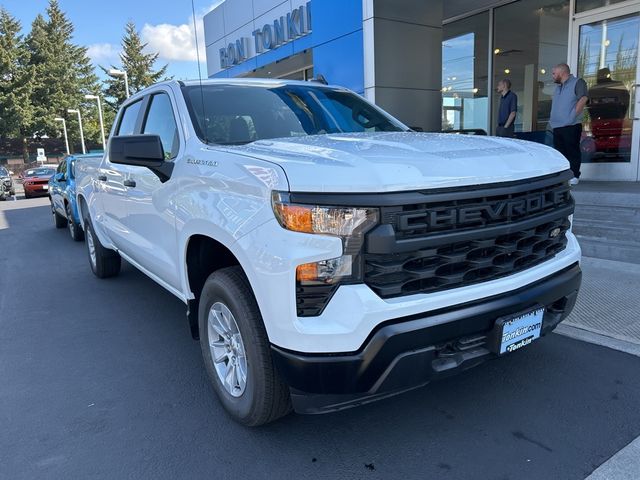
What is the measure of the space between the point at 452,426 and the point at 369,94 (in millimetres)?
7790

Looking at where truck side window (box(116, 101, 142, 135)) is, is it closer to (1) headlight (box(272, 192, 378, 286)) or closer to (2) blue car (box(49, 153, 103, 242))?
(1) headlight (box(272, 192, 378, 286))

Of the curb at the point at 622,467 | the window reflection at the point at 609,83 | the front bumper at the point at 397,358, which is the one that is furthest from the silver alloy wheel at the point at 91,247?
the window reflection at the point at 609,83

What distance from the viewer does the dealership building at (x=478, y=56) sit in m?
7.97

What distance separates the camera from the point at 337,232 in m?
2.07

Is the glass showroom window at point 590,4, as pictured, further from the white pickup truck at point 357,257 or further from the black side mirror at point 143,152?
the black side mirror at point 143,152

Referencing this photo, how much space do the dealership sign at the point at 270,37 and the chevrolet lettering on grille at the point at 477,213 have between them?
→ 10.3 m

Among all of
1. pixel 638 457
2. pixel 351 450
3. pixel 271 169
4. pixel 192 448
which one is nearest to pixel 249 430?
pixel 192 448

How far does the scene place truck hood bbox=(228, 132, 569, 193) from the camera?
2.08m

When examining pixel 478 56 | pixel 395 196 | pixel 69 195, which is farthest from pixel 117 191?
pixel 478 56

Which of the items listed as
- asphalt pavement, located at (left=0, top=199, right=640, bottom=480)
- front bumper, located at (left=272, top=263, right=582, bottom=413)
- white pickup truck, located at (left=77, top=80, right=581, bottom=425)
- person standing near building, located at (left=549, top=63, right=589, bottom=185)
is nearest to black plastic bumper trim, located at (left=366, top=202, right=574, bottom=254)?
white pickup truck, located at (left=77, top=80, right=581, bottom=425)

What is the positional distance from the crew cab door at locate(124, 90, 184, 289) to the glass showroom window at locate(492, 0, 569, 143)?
8845mm

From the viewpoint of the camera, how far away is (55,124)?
54281 mm

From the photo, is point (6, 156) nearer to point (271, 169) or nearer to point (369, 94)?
point (369, 94)

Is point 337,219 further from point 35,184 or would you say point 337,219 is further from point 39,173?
point 39,173
